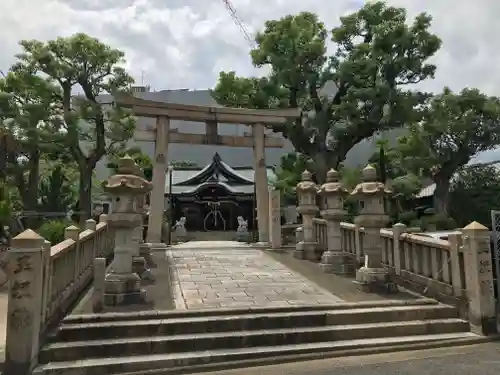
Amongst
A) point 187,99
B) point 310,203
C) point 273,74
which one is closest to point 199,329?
point 310,203

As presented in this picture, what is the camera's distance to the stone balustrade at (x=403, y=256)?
6.79 metres

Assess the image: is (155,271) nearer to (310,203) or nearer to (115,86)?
(310,203)

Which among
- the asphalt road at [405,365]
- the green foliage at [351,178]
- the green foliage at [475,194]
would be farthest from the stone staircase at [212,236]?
the asphalt road at [405,365]

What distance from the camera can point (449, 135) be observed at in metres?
23.3

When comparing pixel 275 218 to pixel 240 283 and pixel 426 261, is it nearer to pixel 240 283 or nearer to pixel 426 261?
pixel 240 283

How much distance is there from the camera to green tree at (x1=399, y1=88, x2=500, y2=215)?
2262 cm

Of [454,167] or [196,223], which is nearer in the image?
[454,167]

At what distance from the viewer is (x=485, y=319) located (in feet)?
21.8

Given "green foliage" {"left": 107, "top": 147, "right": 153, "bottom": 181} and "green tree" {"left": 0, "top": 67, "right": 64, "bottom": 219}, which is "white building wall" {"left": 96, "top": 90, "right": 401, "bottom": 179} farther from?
"green tree" {"left": 0, "top": 67, "right": 64, "bottom": 219}

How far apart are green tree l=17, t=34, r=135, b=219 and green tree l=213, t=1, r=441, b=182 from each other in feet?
21.1

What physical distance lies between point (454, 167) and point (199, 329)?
70.0 feet

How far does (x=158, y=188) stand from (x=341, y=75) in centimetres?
1222

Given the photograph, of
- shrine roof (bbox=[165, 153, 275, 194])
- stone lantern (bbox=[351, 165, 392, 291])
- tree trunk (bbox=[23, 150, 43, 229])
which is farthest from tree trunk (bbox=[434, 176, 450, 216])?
tree trunk (bbox=[23, 150, 43, 229])

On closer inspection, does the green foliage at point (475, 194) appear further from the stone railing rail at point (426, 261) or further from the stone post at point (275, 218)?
the stone railing rail at point (426, 261)
